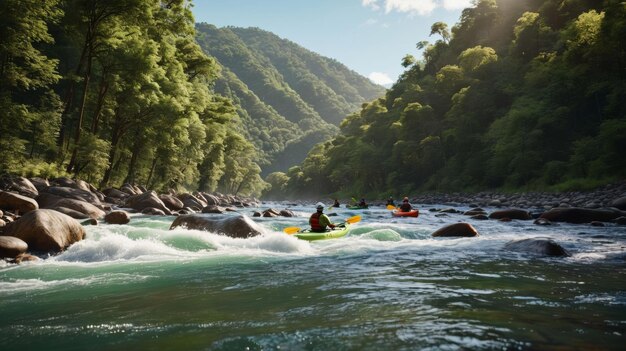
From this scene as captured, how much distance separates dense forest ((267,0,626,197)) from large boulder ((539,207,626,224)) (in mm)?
14691

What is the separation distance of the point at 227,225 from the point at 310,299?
6.68m

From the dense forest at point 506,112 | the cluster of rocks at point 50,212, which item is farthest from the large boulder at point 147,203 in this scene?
the dense forest at point 506,112

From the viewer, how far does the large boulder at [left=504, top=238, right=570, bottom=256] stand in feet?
27.4

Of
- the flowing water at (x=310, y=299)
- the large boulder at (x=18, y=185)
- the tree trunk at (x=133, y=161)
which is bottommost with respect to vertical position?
the flowing water at (x=310, y=299)

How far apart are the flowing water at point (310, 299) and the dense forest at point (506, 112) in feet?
86.1

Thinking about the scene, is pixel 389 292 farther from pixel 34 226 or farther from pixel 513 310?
pixel 34 226

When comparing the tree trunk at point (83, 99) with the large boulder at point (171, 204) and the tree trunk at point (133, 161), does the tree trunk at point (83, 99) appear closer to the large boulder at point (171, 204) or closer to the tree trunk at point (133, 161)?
the large boulder at point (171, 204)

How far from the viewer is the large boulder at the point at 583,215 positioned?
14789 millimetres

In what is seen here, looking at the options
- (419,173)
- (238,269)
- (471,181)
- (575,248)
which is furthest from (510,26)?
(238,269)

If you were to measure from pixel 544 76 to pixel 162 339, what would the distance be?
147 ft

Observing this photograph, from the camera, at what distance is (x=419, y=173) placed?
59.3 meters

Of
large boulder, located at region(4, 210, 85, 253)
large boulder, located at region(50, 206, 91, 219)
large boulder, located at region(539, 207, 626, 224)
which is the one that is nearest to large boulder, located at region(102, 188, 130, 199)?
large boulder, located at region(50, 206, 91, 219)

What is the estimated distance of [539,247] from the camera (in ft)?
28.2

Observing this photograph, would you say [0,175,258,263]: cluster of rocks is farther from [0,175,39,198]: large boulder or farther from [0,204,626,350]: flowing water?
[0,204,626,350]: flowing water
